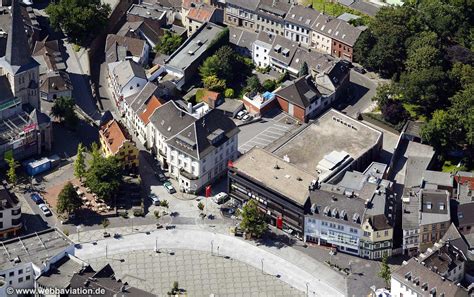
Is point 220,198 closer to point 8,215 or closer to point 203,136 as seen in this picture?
point 203,136

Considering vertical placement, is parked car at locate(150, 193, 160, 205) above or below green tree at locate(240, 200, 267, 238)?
below

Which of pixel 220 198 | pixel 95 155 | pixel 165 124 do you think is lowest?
pixel 220 198

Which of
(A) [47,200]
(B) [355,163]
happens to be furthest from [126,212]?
(B) [355,163]

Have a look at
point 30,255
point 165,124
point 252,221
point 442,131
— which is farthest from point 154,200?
point 442,131

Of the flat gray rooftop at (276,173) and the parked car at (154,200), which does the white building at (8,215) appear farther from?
the flat gray rooftop at (276,173)

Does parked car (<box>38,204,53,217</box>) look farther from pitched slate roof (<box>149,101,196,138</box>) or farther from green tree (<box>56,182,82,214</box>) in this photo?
pitched slate roof (<box>149,101,196,138</box>)

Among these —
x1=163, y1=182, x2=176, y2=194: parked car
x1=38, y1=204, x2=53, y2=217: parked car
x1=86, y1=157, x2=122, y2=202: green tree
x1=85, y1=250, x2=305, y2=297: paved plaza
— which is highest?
x1=86, y1=157, x2=122, y2=202: green tree

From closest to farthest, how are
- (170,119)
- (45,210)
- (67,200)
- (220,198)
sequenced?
(67,200), (45,210), (220,198), (170,119)

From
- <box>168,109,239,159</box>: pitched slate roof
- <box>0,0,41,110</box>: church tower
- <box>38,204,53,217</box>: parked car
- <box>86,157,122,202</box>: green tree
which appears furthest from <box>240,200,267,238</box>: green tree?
<box>0,0,41,110</box>: church tower
